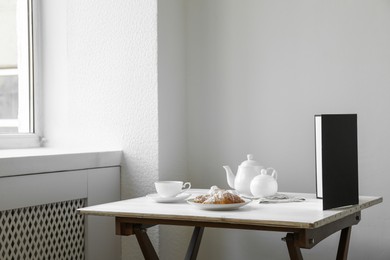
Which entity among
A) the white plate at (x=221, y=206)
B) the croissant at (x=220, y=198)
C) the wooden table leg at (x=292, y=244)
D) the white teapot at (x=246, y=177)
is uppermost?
the white teapot at (x=246, y=177)

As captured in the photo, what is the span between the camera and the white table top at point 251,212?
2.37 meters

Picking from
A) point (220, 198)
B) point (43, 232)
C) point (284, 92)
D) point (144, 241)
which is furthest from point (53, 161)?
point (284, 92)

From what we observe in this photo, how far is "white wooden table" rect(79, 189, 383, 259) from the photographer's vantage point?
238 cm

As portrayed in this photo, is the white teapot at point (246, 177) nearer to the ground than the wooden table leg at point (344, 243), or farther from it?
farther from it

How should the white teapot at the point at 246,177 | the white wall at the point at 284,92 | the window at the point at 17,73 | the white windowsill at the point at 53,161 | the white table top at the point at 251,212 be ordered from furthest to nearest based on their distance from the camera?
the window at the point at 17,73 < the white wall at the point at 284,92 < the white teapot at the point at 246,177 < the white windowsill at the point at 53,161 < the white table top at the point at 251,212

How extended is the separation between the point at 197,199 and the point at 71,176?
2.54ft

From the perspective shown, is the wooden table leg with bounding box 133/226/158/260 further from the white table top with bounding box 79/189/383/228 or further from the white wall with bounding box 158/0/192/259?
the white wall with bounding box 158/0/192/259

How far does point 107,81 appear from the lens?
3.65 meters

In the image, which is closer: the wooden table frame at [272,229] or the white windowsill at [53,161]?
the wooden table frame at [272,229]

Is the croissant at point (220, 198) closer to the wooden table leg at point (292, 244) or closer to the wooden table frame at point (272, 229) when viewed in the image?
the wooden table frame at point (272, 229)

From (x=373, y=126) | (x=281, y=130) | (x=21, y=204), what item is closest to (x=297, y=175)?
(x=281, y=130)

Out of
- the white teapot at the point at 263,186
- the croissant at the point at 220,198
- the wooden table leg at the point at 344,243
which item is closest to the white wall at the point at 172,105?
the white teapot at the point at 263,186

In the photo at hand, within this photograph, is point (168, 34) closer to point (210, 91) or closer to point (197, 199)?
point (210, 91)

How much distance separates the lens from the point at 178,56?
3.71 metres
